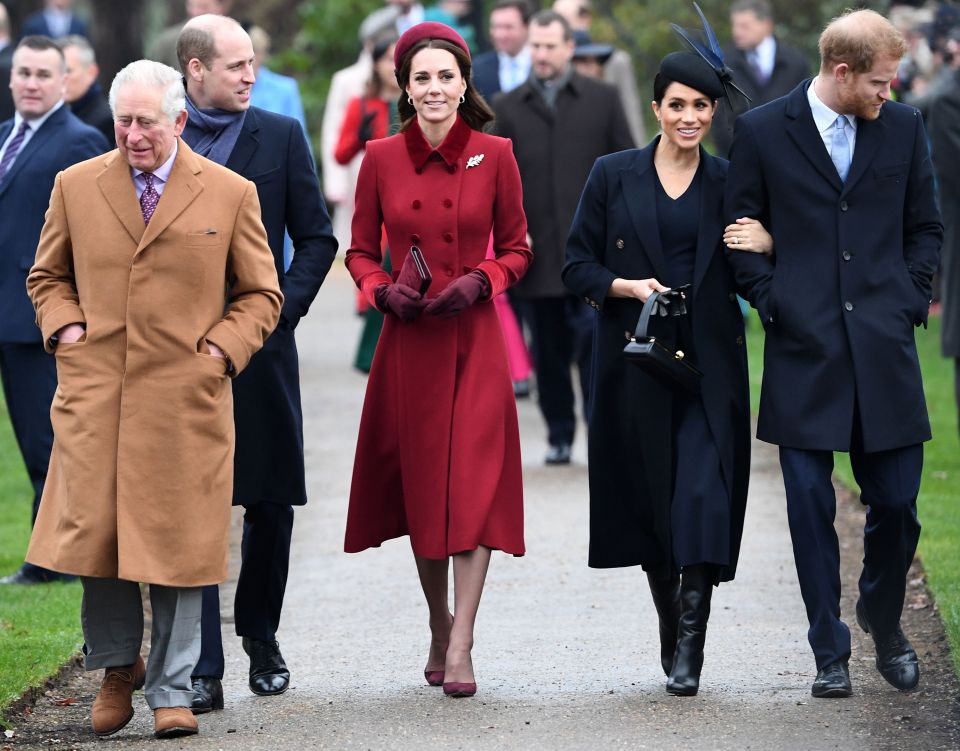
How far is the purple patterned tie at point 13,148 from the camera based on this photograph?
8.52 metres

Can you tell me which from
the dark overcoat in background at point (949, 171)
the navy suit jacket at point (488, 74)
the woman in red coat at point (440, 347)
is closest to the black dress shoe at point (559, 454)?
the dark overcoat in background at point (949, 171)

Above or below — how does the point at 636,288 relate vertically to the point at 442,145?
below

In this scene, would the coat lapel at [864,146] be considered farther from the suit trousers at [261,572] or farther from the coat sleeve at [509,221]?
the suit trousers at [261,572]

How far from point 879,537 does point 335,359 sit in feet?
31.5

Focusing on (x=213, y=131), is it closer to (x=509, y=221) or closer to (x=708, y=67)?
(x=509, y=221)

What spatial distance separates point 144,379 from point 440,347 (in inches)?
45.0

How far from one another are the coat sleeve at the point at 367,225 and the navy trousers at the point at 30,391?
7.38ft

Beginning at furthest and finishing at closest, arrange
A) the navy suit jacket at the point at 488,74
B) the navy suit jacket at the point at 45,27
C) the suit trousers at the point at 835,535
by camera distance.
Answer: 1. the navy suit jacket at the point at 45,27
2. the navy suit jacket at the point at 488,74
3. the suit trousers at the point at 835,535

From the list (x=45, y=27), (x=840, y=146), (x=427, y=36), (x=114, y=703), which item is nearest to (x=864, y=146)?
(x=840, y=146)

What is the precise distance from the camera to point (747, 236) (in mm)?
6418

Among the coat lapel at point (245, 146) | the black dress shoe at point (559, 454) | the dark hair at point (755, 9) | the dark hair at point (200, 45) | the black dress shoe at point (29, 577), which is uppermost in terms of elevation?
the dark hair at point (755, 9)

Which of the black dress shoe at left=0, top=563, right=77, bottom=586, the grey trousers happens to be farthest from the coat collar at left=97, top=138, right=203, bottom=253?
the black dress shoe at left=0, top=563, right=77, bottom=586

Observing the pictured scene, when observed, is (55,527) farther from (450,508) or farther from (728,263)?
(728,263)

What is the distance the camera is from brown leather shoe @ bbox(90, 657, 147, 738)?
6.00 m
